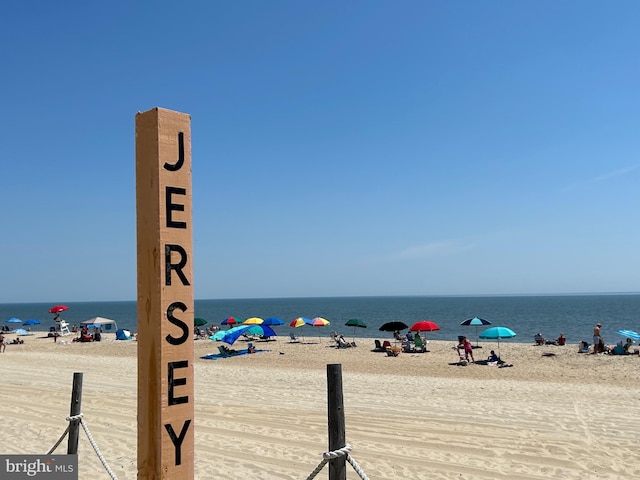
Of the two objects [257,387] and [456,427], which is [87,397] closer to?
[257,387]

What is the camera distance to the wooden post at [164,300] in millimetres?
2559

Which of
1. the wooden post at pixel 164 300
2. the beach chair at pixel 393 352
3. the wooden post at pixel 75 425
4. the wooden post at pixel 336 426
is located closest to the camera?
the wooden post at pixel 164 300

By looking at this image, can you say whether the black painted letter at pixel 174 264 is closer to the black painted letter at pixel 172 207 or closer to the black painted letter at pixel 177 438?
the black painted letter at pixel 172 207

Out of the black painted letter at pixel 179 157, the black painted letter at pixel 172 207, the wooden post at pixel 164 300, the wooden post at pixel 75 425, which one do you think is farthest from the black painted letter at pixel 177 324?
the wooden post at pixel 75 425

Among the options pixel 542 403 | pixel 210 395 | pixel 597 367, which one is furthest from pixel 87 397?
pixel 597 367

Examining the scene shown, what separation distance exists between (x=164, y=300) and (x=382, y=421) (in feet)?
25.4

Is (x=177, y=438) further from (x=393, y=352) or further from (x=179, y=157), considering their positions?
(x=393, y=352)

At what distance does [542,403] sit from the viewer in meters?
11.5

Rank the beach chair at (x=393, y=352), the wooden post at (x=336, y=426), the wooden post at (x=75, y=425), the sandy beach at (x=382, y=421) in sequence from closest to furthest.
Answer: the wooden post at (x=336, y=426) < the wooden post at (x=75, y=425) < the sandy beach at (x=382, y=421) < the beach chair at (x=393, y=352)

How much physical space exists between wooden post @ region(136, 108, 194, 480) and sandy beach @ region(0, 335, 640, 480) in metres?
4.39

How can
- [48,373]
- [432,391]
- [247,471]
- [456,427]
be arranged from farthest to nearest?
1. [48,373]
2. [432,391]
3. [456,427]
4. [247,471]

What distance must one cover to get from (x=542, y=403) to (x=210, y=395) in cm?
763

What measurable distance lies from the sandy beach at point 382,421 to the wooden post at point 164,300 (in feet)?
14.4

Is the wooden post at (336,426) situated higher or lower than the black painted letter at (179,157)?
lower
